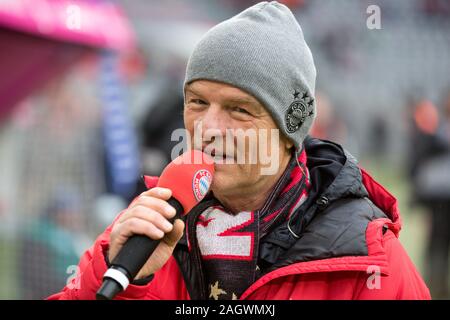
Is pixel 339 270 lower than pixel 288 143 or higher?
lower

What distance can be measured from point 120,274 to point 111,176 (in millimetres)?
3949

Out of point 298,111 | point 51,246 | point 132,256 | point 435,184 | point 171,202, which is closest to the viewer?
point 132,256

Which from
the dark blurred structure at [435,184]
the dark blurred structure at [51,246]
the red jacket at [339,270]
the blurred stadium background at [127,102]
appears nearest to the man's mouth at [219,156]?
the red jacket at [339,270]

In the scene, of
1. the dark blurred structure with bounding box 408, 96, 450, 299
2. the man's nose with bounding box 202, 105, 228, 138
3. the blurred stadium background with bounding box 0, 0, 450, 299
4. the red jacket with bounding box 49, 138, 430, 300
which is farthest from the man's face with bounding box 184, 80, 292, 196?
the dark blurred structure with bounding box 408, 96, 450, 299

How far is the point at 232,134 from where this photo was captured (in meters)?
1.68

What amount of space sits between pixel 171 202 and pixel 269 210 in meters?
0.38

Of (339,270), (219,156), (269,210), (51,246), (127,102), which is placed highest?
(127,102)

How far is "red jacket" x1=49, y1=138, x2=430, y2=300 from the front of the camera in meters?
1.56

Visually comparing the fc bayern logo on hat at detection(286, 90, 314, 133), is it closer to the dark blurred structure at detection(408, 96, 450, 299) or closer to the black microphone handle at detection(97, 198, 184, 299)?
the black microphone handle at detection(97, 198, 184, 299)

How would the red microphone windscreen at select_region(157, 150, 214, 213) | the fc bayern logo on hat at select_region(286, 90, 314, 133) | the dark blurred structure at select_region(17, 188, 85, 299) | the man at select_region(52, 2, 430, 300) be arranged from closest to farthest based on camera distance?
1. the red microphone windscreen at select_region(157, 150, 214, 213)
2. the man at select_region(52, 2, 430, 300)
3. the fc bayern logo on hat at select_region(286, 90, 314, 133)
4. the dark blurred structure at select_region(17, 188, 85, 299)

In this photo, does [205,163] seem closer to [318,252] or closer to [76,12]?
[318,252]

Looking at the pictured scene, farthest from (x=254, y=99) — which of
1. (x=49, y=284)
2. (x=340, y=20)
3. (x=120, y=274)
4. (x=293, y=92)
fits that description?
(x=340, y=20)

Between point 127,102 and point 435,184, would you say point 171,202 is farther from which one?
point 435,184

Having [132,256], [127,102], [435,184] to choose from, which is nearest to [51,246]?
[127,102]
